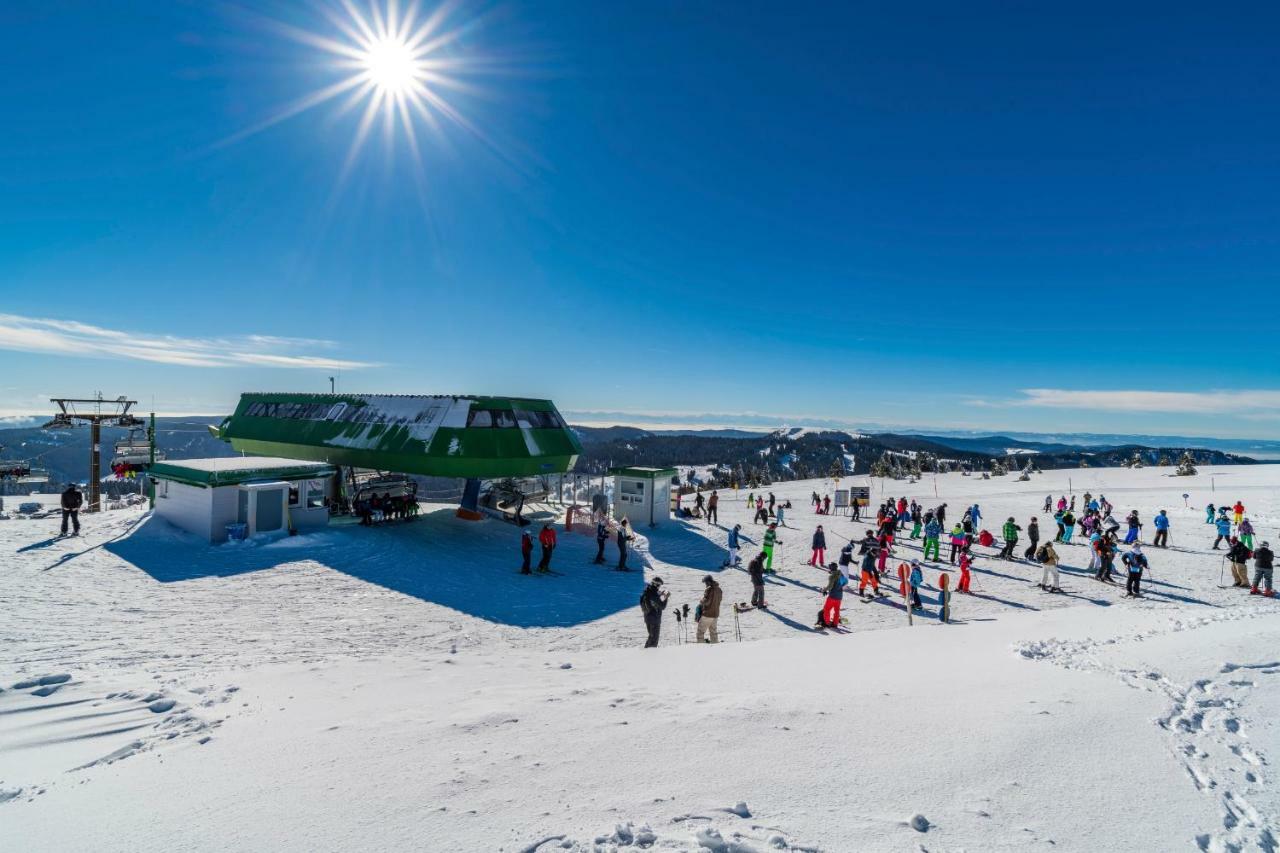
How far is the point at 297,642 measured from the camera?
33.5 ft

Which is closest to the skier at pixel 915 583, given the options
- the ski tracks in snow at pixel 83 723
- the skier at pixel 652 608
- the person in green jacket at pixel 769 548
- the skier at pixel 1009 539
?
the person in green jacket at pixel 769 548

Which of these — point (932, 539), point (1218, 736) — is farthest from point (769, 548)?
point (1218, 736)

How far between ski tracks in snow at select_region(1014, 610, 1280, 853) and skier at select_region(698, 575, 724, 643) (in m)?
4.91

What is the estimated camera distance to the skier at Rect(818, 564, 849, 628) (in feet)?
39.3

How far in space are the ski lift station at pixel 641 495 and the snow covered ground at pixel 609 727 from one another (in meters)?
11.4

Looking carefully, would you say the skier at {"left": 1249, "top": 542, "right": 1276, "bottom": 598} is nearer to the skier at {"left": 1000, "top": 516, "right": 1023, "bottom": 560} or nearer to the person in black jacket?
the skier at {"left": 1000, "top": 516, "right": 1023, "bottom": 560}

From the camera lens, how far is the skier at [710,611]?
10781 millimetres

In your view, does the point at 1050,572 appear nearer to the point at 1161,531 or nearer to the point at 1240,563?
the point at 1240,563

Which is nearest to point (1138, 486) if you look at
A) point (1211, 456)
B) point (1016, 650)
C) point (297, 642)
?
point (1016, 650)

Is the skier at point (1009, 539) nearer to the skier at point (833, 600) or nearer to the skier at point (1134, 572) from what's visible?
the skier at point (1134, 572)

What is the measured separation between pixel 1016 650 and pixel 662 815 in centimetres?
743

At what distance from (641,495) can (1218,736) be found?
20.2 metres

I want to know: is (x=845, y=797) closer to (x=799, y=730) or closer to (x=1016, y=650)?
(x=799, y=730)

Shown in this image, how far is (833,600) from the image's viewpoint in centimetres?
1215
